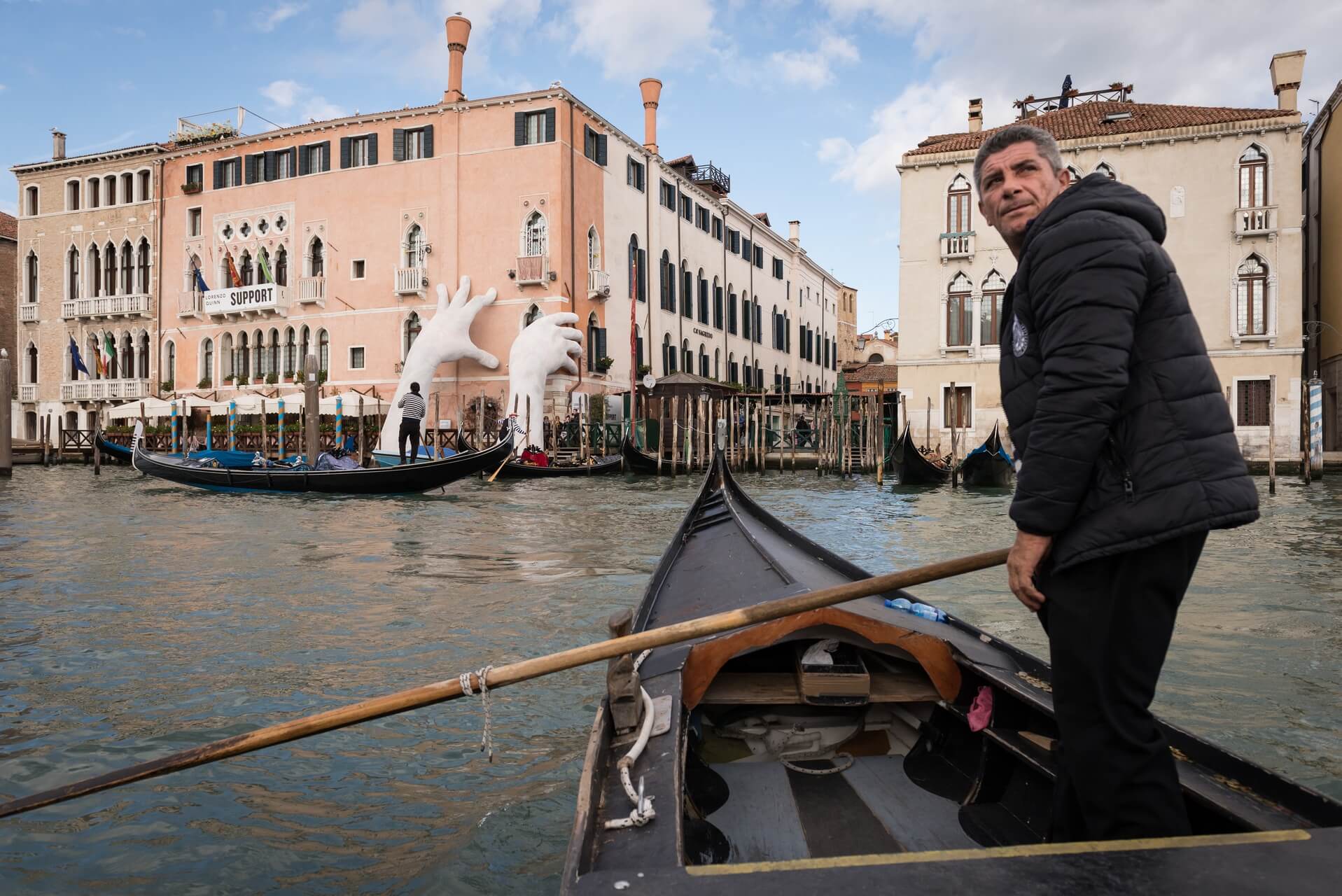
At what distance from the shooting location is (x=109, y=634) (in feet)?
13.4

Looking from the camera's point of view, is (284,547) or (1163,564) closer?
(1163,564)

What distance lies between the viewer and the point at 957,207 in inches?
656

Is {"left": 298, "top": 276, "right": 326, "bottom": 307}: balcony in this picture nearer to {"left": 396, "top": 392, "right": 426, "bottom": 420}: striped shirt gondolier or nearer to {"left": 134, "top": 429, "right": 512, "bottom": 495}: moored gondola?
{"left": 134, "top": 429, "right": 512, "bottom": 495}: moored gondola

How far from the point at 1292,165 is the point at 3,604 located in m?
17.5

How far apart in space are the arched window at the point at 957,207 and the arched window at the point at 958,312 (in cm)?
83

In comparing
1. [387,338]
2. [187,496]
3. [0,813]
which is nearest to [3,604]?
[0,813]

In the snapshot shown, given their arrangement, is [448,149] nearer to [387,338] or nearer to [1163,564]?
[387,338]

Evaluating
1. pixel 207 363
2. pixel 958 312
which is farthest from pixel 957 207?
pixel 207 363

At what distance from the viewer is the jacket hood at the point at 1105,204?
1286mm

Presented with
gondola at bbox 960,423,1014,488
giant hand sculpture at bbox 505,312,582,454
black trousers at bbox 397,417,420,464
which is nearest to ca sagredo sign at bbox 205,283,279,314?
giant hand sculpture at bbox 505,312,582,454

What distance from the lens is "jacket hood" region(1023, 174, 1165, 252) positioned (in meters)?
1.29

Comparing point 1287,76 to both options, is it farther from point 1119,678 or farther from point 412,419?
point 1119,678

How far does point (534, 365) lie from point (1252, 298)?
11.9 metres

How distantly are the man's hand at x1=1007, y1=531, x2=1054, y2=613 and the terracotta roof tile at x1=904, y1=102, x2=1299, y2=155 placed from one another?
16.2 m
